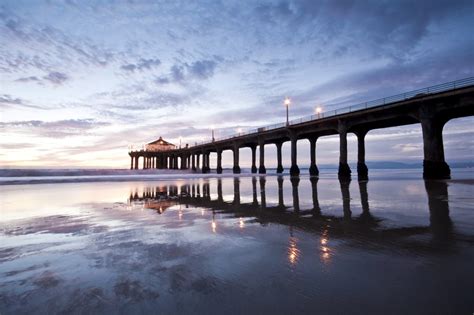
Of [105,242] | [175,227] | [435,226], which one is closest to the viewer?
[105,242]

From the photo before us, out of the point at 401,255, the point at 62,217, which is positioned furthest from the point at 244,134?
the point at 401,255

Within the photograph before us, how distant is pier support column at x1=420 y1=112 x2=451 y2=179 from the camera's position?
23.0 m

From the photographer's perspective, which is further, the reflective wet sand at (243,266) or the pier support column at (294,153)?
the pier support column at (294,153)

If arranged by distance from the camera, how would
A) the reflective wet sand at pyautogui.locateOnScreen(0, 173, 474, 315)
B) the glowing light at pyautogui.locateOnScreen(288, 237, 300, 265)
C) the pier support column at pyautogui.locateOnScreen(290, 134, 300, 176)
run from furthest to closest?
the pier support column at pyautogui.locateOnScreen(290, 134, 300, 176)
the glowing light at pyautogui.locateOnScreen(288, 237, 300, 265)
the reflective wet sand at pyautogui.locateOnScreen(0, 173, 474, 315)

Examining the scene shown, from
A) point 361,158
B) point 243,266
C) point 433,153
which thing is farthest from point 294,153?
point 243,266

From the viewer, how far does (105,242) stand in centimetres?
493

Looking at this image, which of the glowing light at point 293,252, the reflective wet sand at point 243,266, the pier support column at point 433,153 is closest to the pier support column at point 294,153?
the pier support column at point 433,153

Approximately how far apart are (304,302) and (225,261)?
1519 mm

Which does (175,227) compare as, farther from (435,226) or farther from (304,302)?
(435,226)

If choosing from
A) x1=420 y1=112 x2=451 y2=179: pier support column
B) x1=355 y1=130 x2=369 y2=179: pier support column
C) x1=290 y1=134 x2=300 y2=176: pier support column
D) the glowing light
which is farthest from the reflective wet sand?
x1=290 y1=134 x2=300 y2=176: pier support column

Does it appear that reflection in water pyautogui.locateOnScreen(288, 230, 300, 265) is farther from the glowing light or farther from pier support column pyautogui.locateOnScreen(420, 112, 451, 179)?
pier support column pyautogui.locateOnScreen(420, 112, 451, 179)

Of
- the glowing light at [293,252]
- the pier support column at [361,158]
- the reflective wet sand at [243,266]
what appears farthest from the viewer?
the pier support column at [361,158]

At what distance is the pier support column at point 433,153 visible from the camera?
23000 mm

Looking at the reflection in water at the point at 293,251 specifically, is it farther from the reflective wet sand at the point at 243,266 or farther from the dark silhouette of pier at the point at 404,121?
the dark silhouette of pier at the point at 404,121
